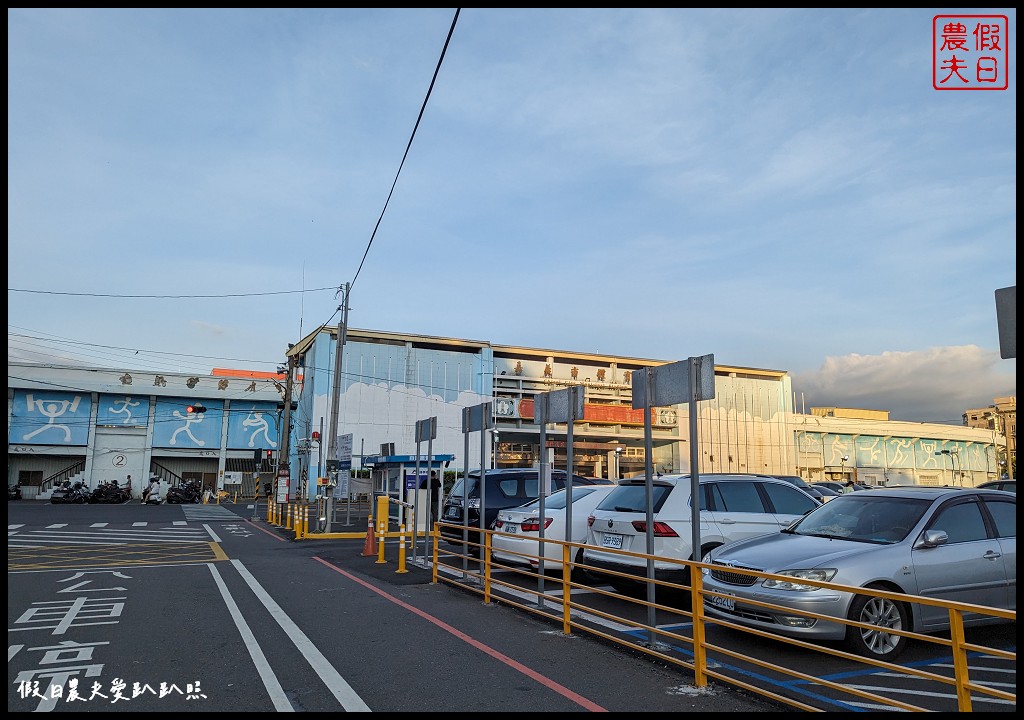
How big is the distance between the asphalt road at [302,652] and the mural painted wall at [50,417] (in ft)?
137

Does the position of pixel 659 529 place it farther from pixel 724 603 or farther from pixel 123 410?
pixel 123 410

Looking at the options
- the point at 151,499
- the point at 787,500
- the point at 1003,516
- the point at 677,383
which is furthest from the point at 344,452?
the point at 151,499

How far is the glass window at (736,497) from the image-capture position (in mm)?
9344

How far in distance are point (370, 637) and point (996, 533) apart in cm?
637

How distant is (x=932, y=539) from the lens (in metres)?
6.58

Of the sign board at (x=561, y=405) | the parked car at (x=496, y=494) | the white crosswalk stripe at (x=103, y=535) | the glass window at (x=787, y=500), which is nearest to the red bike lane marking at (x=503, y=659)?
the sign board at (x=561, y=405)

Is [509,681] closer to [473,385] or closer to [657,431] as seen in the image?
[473,385]

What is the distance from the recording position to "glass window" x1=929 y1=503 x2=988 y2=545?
7.04 metres

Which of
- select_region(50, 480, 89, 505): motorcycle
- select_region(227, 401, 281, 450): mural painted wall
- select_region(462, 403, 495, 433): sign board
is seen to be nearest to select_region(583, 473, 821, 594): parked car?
select_region(462, 403, 495, 433): sign board

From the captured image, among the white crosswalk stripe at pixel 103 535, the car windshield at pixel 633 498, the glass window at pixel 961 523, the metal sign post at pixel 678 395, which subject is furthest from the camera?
the white crosswalk stripe at pixel 103 535

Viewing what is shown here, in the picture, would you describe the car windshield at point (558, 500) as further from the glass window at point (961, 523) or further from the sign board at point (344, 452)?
the sign board at point (344, 452)

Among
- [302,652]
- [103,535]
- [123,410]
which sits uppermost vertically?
[123,410]

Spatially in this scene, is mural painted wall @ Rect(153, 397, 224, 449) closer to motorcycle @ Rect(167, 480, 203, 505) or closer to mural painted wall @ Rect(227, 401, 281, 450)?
mural painted wall @ Rect(227, 401, 281, 450)

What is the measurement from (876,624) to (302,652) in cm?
525
